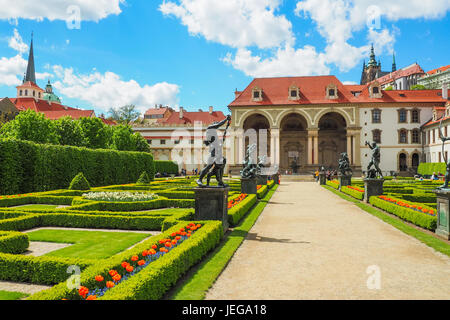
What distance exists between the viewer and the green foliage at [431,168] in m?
39.3

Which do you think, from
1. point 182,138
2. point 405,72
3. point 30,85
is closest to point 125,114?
point 182,138

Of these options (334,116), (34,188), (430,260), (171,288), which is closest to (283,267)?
(171,288)

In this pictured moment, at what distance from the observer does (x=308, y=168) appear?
49.5 m

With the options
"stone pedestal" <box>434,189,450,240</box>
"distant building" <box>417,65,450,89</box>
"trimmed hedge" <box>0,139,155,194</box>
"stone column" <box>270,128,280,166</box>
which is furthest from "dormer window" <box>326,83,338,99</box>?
"distant building" <box>417,65,450,89</box>

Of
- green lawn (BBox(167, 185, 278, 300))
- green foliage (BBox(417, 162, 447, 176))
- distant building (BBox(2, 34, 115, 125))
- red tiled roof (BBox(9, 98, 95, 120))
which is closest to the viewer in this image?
green lawn (BBox(167, 185, 278, 300))

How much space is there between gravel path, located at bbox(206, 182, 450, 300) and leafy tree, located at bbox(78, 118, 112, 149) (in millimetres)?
39373

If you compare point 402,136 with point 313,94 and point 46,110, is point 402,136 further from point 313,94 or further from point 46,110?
point 46,110

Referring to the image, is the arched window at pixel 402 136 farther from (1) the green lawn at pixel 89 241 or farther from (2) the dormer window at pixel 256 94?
(1) the green lawn at pixel 89 241

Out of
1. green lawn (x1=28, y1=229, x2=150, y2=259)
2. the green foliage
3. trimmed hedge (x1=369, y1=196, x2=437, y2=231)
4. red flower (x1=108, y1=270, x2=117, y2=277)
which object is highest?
the green foliage

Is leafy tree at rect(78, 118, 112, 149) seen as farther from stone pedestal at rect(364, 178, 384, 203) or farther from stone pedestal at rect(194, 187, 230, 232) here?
stone pedestal at rect(194, 187, 230, 232)

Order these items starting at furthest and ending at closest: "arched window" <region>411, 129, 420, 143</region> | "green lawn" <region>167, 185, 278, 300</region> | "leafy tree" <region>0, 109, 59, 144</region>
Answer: "arched window" <region>411, 129, 420, 143</region> → "leafy tree" <region>0, 109, 59, 144</region> → "green lawn" <region>167, 185, 278, 300</region>

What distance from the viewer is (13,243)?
23.2ft

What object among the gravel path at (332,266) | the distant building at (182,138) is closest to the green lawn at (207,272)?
the gravel path at (332,266)

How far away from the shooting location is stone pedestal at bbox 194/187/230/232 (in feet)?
30.8
